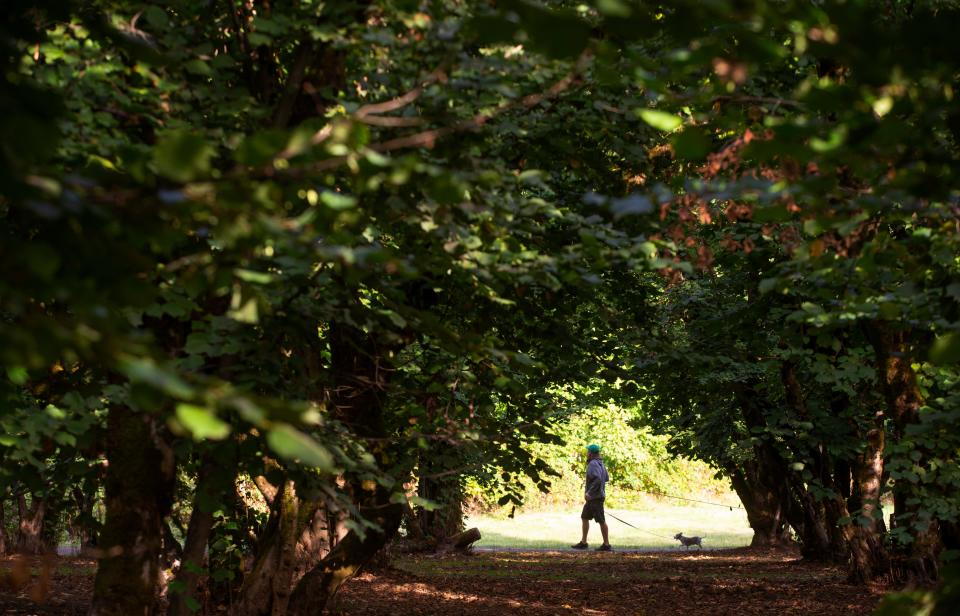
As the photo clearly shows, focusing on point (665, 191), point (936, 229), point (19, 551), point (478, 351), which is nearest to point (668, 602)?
point (478, 351)

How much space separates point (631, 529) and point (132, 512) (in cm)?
2837

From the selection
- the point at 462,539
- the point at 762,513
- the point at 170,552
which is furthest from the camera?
the point at 762,513

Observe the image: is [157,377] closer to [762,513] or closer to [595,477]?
[595,477]

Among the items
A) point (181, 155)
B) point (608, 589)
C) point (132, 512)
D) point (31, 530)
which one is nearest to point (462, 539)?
point (608, 589)

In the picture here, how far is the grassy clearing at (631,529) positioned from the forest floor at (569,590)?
27.3ft

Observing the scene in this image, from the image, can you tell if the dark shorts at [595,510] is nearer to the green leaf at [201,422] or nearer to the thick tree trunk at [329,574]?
the thick tree trunk at [329,574]

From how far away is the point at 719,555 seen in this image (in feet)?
69.3

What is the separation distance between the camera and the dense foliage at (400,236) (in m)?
2.14

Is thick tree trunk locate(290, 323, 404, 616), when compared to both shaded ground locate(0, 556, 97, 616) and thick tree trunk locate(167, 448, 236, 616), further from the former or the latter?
shaded ground locate(0, 556, 97, 616)

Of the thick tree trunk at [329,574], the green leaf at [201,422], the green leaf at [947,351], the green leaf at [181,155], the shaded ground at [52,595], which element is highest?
the green leaf at [181,155]

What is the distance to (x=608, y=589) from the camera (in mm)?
13484

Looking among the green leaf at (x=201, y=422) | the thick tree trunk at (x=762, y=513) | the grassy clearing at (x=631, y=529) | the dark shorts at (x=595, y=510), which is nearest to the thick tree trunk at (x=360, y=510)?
the green leaf at (x=201, y=422)

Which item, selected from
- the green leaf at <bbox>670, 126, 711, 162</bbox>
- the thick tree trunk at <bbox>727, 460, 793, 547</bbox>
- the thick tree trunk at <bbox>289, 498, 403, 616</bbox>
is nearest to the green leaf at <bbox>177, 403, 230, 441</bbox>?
the green leaf at <bbox>670, 126, 711, 162</bbox>

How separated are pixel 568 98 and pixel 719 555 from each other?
17124 mm
